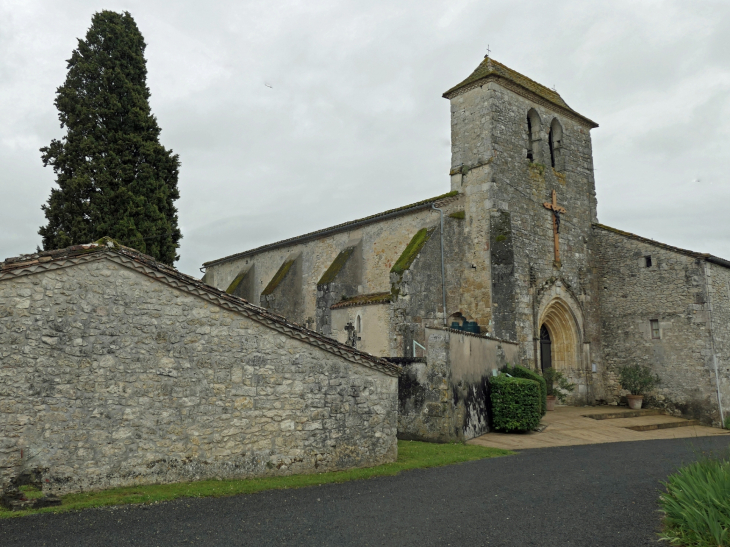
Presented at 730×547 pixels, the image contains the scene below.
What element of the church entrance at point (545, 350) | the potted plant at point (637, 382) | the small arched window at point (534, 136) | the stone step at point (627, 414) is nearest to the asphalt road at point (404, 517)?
the stone step at point (627, 414)

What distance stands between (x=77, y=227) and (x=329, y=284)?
8809 mm

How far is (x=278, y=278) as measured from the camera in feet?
85.3

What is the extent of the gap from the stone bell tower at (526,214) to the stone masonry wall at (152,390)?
1039 centimetres

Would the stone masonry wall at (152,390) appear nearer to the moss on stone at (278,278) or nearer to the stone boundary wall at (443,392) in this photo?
the stone boundary wall at (443,392)

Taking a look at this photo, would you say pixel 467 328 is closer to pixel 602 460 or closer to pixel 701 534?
pixel 602 460

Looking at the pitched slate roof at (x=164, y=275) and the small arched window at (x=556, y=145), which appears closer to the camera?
the pitched slate roof at (x=164, y=275)

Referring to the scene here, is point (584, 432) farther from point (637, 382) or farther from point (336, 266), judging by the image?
point (336, 266)

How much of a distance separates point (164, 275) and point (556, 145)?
19023 millimetres

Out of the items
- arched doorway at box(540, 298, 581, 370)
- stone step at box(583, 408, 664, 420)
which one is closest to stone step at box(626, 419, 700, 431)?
stone step at box(583, 408, 664, 420)

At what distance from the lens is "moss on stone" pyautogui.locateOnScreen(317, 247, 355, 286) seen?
21797 mm

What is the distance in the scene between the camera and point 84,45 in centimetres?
1825

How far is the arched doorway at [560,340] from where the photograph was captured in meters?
21.8

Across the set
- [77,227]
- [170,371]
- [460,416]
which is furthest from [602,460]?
[77,227]

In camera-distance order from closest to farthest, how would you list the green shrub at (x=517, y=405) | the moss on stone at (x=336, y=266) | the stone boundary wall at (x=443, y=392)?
the stone boundary wall at (x=443, y=392)
the green shrub at (x=517, y=405)
the moss on stone at (x=336, y=266)
